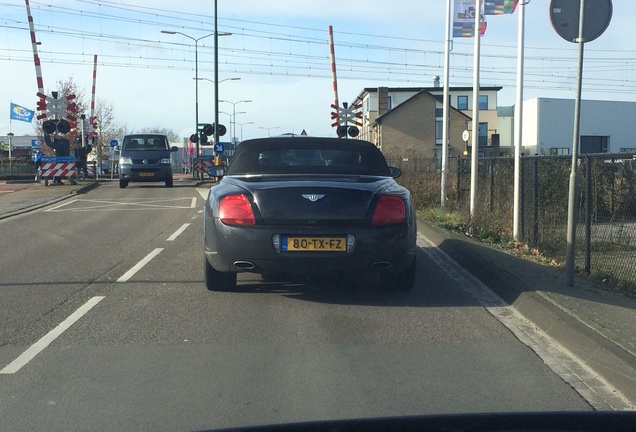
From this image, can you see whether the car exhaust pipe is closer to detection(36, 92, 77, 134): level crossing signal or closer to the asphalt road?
the asphalt road

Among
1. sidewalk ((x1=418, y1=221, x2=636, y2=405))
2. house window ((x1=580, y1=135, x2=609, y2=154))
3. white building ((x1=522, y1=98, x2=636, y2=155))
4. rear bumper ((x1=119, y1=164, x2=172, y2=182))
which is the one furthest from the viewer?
house window ((x1=580, y1=135, x2=609, y2=154))

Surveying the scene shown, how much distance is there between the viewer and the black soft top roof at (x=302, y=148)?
26.7 ft

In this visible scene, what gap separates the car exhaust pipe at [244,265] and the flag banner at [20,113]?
54.4m

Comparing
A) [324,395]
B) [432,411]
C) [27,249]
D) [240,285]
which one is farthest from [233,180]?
[27,249]

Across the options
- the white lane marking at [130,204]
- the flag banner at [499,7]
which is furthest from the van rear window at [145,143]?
the flag banner at [499,7]

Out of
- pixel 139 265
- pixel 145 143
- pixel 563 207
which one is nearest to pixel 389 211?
pixel 139 265

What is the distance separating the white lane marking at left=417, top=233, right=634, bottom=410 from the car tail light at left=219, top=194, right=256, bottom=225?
8.00 ft

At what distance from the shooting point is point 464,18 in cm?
1772

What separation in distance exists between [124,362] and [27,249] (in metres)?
6.71

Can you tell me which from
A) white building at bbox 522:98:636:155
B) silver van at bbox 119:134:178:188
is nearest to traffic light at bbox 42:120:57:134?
silver van at bbox 119:134:178:188

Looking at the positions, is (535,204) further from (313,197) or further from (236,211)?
(236,211)

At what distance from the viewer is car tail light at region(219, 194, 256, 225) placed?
6875mm

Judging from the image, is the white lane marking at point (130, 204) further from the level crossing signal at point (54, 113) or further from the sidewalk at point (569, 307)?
the sidewalk at point (569, 307)

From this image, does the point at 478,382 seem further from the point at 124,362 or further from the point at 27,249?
the point at 27,249
